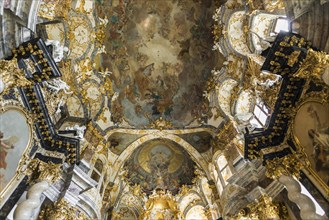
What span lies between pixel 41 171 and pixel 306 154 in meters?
8.17

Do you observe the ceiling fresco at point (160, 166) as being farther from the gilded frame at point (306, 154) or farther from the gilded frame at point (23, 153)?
the gilded frame at point (306, 154)

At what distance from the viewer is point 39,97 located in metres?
9.76

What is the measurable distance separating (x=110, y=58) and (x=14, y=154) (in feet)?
30.9

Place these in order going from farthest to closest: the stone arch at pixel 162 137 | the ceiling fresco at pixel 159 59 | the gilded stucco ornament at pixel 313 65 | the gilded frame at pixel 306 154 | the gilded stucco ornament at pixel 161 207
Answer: the ceiling fresco at pixel 159 59
the stone arch at pixel 162 137
the gilded stucco ornament at pixel 161 207
the gilded frame at pixel 306 154
the gilded stucco ornament at pixel 313 65

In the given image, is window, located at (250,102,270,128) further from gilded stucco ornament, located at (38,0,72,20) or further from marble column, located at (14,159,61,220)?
gilded stucco ornament, located at (38,0,72,20)

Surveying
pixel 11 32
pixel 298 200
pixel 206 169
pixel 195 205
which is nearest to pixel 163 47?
pixel 206 169

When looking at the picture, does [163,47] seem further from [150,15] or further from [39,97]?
[39,97]

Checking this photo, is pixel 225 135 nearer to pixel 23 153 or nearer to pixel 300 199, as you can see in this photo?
pixel 300 199

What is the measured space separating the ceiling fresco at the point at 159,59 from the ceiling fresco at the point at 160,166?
1508mm

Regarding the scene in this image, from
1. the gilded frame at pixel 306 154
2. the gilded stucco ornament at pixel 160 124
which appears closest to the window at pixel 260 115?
the gilded frame at pixel 306 154

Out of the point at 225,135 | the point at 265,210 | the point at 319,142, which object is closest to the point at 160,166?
the point at 225,135

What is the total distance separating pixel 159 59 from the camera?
18.3 meters

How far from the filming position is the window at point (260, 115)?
12.7m

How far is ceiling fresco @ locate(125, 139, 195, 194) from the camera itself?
1736 centimetres
